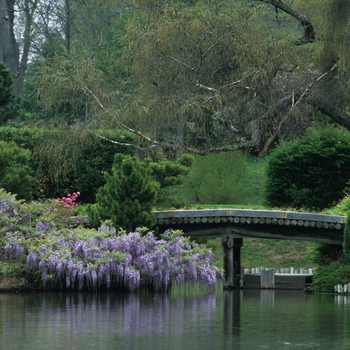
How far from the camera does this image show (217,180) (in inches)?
1299

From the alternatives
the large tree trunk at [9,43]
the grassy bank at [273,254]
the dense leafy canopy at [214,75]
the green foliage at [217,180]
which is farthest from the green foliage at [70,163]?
the large tree trunk at [9,43]

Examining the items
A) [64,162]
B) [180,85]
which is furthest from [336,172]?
[64,162]

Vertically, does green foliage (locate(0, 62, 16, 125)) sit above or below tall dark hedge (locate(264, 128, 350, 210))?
above

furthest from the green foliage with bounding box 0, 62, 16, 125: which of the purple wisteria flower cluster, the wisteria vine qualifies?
the purple wisteria flower cluster

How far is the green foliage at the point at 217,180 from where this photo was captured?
32969mm

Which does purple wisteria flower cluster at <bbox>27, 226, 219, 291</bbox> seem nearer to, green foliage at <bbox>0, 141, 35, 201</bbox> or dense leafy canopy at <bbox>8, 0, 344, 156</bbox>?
green foliage at <bbox>0, 141, 35, 201</bbox>

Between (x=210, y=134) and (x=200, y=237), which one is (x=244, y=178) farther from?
(x=200, y=237)

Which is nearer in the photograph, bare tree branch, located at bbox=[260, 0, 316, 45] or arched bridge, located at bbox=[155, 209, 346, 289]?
arched bridge, located at bbox=[155, 209, 346, 289]

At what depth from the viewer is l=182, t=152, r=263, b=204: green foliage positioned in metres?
33.0

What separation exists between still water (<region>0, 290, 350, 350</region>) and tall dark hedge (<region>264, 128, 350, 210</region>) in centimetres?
867

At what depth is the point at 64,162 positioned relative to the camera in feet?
87.4

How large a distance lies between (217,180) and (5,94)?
762 centimetres

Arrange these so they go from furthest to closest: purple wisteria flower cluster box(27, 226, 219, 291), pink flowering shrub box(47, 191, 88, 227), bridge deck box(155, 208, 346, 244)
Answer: bridge deck box(155, 208, 346, 244) → pink flowering shrub box(47, 191, 88, 227) → purple wisteria flower cluster box(27, 226, 219, 291)

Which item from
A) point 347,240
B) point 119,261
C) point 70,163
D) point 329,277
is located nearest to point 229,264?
point 329,277
